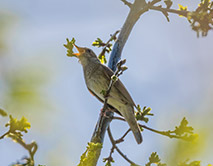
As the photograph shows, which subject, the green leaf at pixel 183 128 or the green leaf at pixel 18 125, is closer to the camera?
the green leaf at pixel 18 125

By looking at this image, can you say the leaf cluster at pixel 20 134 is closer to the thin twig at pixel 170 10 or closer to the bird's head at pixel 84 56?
the thin twig at pixel 170 10

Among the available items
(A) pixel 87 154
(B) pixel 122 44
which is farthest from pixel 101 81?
(A) pixel 87 154

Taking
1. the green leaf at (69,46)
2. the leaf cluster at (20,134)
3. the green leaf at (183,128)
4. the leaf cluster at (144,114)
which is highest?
the green leaf at (69,46)

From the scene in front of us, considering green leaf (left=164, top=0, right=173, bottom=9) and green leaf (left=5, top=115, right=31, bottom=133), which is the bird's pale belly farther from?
green leaf (left=5, top=115, right=31, bottom=133)

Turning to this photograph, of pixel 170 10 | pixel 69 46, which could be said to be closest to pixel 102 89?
pixel 69 46

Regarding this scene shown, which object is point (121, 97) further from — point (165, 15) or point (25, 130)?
point (25, 130)

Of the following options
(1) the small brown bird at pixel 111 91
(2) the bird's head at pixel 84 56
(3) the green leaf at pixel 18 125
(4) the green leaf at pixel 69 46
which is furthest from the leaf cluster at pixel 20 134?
(2) the bird's head at pixel 84 56

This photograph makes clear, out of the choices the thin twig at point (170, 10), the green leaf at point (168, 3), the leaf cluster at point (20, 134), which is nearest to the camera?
the leaf cluster at point (20, 134)

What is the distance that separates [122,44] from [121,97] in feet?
2.70

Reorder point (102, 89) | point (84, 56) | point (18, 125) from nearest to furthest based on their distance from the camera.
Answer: point (18, 125) → point (102, 89) → point (84, 56)

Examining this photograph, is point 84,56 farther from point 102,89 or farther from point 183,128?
point 183,128

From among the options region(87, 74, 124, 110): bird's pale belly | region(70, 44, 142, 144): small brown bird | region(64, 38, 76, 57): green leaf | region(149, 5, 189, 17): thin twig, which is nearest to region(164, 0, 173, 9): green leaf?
region(149, 5, 189, 17): thin twig

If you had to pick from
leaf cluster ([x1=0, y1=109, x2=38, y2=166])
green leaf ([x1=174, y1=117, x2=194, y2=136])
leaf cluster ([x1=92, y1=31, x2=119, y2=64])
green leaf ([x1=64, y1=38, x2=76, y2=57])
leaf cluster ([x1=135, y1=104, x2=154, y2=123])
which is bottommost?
leaf cluster ([x1=0, y1=109, x2=38, y2=166])

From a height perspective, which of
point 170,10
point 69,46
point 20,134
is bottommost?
→ point 20,134
